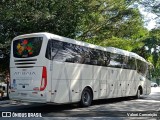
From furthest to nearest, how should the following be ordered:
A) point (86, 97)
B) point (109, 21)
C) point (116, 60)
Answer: point (109, 21) → point (116, 60) → point (86, 97)

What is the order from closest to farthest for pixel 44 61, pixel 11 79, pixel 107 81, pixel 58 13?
pixel 44 61 → pixel 11 79 → pixel 107 81 → pixel 58 13

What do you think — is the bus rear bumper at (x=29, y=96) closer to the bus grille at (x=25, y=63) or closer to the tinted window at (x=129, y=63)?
the bus grille at (x=25, y=63)

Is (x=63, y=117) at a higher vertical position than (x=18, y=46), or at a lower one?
lower

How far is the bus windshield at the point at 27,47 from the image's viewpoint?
1351 centimetres

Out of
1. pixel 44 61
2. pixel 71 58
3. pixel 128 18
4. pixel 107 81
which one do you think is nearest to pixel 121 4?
pixel 128 18

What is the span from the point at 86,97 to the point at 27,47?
4.15 m

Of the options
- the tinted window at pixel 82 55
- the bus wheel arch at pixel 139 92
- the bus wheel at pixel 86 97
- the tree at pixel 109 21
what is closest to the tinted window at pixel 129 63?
the tinted window at pixel 82 55

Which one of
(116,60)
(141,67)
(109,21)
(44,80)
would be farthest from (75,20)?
(44,80)

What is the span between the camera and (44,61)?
13133mm

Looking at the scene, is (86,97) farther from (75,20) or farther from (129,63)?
(75,20)

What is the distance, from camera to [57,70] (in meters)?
13.6

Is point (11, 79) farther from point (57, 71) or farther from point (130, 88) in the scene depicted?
point (130, 88)

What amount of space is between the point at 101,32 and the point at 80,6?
369cm

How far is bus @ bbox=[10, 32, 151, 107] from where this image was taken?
43.2 feet
